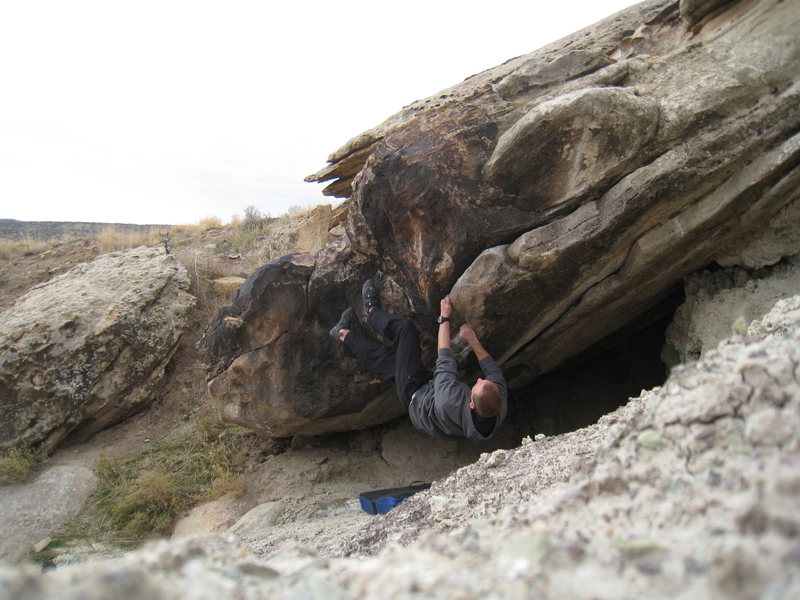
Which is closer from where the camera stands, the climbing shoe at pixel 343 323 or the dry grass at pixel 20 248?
the climbing shoe at pixel 343 323

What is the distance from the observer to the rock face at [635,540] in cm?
117

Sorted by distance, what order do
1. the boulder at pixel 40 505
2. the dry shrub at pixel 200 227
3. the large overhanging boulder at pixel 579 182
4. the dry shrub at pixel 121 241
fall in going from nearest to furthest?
the large overhanging boulder at pixel 579 182 → the boulder at pixel 40 505 → the dry shrub at pixel 121 241 → the dry shrub at pixel 200 227

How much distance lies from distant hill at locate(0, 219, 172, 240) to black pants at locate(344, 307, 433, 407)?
12378 mm

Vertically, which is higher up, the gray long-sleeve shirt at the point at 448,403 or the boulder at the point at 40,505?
the gray long-sleeve shirt at the point at 448,403

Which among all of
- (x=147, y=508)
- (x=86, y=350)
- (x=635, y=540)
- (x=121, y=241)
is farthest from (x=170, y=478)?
(x=121, y=241)

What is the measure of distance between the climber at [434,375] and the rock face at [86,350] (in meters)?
4.19

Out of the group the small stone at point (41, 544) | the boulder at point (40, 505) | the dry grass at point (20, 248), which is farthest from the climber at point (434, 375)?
the dry grass at point (20, 248)

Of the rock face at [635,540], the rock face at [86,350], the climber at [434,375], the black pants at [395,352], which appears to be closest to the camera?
the rock face at [635,540]

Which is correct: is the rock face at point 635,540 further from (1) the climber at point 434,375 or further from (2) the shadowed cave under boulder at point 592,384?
(2) the shadowed cave under boulder at point 592,384

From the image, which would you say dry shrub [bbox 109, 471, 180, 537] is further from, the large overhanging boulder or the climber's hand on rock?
the climber's hand on rock

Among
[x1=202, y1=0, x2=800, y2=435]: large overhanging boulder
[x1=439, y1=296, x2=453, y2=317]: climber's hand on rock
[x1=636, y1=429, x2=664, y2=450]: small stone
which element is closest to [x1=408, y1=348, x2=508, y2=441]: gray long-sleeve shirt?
[x1=439, y1=296, x2=453, y2=317]: climber's hand on rock

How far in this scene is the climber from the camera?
4039 millimetres

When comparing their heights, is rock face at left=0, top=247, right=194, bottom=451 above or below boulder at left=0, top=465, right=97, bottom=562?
above

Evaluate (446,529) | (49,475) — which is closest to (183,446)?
(49,475)
